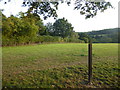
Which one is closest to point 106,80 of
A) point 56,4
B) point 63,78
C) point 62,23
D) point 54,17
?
point 63,78

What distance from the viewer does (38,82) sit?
304 centimetres

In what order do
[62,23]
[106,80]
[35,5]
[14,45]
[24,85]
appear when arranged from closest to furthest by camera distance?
[24,85]
[106,80]
[35,5]
[62,23]
[14,45]

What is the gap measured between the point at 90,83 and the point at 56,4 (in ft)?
11.8

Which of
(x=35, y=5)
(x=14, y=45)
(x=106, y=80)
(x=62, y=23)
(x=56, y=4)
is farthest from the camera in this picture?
(x=14, y=45)

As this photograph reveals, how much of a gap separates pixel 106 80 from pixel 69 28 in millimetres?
2657

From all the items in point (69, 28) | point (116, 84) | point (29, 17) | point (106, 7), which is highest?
point (106, 7)

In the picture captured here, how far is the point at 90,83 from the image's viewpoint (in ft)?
9.70

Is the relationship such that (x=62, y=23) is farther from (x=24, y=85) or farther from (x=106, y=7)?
(x=24, y=85)

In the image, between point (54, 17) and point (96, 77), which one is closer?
point (96, 77)

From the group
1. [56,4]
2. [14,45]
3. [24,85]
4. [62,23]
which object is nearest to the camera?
[24,85]

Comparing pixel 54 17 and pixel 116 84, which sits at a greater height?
pixel 54 17

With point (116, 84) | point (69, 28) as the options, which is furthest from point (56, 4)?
point (116, 84)

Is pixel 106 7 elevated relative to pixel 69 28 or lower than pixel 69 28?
elevated

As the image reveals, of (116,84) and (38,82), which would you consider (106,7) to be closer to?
(116,84)
